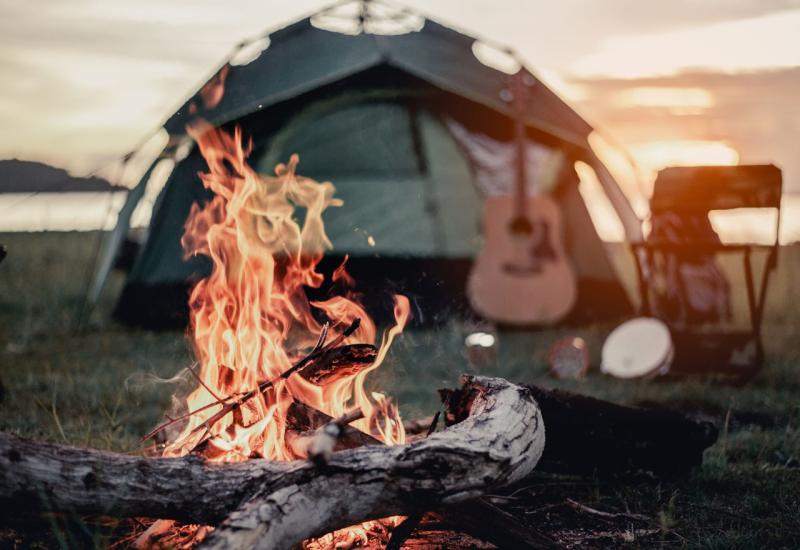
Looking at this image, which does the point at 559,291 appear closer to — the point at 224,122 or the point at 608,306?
the point at 608,306

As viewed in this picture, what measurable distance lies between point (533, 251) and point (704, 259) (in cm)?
149

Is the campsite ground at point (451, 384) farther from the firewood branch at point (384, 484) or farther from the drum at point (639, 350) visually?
the firewood branch at point (384, 484)

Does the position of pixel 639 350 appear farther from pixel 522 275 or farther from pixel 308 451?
pixel 308 451

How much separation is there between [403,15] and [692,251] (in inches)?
132

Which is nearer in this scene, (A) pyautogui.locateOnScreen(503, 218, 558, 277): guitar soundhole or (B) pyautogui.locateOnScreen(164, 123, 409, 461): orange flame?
(B) pyautogui.locateOnScreen(164, 123, 409, 461): orange flame

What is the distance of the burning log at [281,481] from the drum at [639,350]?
3.95m

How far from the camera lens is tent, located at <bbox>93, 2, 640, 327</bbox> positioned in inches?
318

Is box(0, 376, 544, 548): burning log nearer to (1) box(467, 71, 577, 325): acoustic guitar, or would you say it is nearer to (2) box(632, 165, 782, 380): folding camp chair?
(2) box(632, 165, 782, 380): folding camp chair

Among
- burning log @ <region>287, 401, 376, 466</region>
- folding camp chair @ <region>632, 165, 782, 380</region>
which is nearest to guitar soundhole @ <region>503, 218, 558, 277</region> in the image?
folding camp chair @ <region>632, 165, 782, 380</region>

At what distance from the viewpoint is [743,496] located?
374 cm

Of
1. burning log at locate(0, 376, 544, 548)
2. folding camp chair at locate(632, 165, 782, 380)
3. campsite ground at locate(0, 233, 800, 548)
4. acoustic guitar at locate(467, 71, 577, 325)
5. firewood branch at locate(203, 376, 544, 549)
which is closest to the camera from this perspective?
firewood branch at locate(203, 376, 544, 549)

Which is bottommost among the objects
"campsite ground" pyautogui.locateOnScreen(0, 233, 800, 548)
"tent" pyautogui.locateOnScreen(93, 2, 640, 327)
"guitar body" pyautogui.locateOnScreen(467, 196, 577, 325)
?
"campsite ground" pyautogui.locateOnScreen(0, 233, 800, 548)

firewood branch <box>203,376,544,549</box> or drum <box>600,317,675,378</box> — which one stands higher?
firewood branch <box>203,376,544,549</box>

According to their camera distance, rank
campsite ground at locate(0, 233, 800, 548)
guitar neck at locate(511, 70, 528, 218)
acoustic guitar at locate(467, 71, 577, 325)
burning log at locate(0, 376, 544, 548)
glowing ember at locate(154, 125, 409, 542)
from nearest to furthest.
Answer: burning log at locate(0, 376, 544, 548)
glowing ember at locate(154, 125, 409, 542)
campsite ground at locate(0, 233, 800, 548)
acoustic guitar at locate(467, 71, 577, 325)
guitar neck at locate(511, 70, 528, 218)
